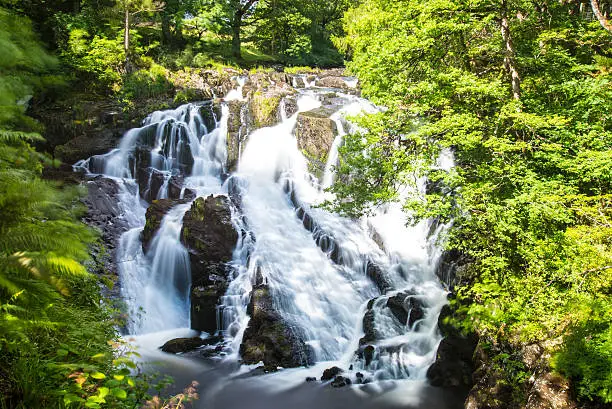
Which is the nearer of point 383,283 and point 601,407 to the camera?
point 601,407

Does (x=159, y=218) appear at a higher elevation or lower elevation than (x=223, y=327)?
higher

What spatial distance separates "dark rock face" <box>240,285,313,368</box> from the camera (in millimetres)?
9398

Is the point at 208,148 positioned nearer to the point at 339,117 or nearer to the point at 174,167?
the point at 174,167

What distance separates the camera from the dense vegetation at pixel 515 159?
20.0 feet

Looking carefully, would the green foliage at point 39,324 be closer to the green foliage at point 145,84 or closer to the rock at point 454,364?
the rock at point 454,364

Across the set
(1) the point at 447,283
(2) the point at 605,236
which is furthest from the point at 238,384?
(2) the point at 605,236

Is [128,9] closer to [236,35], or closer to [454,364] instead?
[236,35]

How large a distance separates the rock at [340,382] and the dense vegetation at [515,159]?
299 centimetres

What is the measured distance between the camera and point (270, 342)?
31.7 feet

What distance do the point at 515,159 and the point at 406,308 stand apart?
15.5 feet

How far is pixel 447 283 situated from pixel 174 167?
11.9 meters

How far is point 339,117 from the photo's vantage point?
1686 cm

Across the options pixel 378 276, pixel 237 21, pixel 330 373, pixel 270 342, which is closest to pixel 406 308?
pixel 378 276

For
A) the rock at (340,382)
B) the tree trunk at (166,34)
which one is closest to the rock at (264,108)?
the tree trunk at (166,34)
